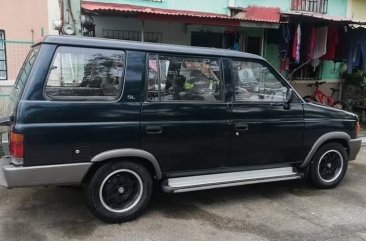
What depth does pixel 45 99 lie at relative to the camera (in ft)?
13.4

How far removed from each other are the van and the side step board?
0.01 metres

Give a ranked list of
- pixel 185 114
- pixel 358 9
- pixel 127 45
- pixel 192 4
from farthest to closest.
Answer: pixel 358 9, pixel 192 4, pixel 185 114, pixel 127 45

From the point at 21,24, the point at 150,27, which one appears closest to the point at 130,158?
the point at 150,27

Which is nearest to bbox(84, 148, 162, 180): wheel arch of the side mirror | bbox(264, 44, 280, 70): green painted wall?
the side mirror

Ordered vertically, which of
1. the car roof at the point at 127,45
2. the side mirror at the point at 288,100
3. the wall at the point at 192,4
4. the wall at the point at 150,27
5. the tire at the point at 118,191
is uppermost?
the wall at the point at 192,4

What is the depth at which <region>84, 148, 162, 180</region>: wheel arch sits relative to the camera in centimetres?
428

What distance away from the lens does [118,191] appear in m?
4.51

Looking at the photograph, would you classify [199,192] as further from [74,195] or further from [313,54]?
[313,54]

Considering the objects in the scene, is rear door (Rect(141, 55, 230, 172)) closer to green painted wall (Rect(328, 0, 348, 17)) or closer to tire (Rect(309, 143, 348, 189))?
tire (Rect(309, 143, 348, 189))

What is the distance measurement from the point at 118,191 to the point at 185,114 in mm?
1115

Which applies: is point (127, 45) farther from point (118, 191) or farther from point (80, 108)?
point (118, 191)

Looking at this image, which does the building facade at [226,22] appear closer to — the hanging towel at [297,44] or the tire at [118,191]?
the hanging towel at [297,44]

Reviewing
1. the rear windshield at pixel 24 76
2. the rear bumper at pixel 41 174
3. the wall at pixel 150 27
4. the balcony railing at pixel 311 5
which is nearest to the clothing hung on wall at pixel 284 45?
the balcony railing at pixel 311 5

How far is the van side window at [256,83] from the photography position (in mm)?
5125
